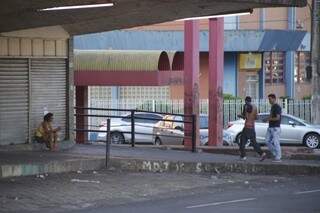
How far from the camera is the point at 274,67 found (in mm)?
47625

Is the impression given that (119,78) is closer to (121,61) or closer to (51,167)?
(121,61)

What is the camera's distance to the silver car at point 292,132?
28344 mm

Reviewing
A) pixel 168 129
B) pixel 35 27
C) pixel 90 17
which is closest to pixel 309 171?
pixel 90 17

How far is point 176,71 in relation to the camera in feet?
78.8

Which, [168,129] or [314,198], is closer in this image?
[314,198]

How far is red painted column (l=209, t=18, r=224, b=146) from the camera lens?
23.9 m

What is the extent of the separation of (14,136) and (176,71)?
295 inches

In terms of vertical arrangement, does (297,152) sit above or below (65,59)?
below

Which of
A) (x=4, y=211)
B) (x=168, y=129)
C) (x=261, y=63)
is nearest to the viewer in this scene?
(x=4, y=211)

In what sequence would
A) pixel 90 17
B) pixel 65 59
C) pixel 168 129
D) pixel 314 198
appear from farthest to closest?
1. pixel 168 129
2. pixel 65 59
3. pixel 90 17
4. pixel 314 198

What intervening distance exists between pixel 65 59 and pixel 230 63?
25519 mm

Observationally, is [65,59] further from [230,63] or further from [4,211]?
[230,63]

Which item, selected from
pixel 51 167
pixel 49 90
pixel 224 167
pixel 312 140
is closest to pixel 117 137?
pixel 312 140

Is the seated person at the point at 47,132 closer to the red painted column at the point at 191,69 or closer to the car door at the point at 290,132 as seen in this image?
the red painted column at the point at 191,69
